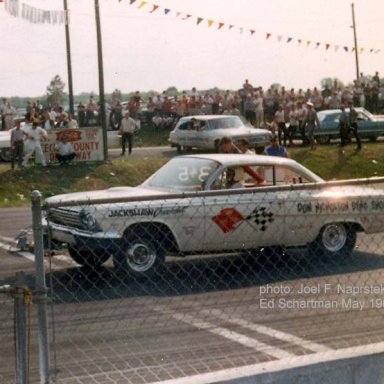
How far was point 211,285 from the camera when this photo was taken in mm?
9516

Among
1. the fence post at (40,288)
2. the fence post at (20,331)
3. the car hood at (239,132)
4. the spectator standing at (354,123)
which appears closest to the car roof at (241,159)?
the fence post at (40,288)

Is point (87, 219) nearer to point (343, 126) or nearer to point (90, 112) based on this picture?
point (343, 126)

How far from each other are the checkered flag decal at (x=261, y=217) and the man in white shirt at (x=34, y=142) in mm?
16984

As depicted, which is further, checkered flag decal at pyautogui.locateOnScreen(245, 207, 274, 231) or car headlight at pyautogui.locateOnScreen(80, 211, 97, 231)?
checkered flag decal at pyautogui.locateOnScreen(245, 207, 274, 231)

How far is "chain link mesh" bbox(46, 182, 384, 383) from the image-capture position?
7.73 m

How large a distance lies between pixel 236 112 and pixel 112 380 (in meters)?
29.5

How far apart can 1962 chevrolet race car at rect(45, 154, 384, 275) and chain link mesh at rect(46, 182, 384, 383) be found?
0.02m

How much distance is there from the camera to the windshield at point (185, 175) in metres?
12.0

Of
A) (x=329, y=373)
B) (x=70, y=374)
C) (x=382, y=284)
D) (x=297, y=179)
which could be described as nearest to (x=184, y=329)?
(x=70, y=374)

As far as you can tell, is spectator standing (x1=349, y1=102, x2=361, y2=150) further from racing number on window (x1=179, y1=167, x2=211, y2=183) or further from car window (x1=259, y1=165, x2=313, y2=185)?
racing number on window (x1=179, y1=167, x2=211, y2=183)

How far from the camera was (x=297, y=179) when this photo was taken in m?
12.7

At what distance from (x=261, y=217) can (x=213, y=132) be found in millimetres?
21930

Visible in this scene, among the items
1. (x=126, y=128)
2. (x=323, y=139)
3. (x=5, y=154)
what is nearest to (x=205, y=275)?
(x=5, y=154)

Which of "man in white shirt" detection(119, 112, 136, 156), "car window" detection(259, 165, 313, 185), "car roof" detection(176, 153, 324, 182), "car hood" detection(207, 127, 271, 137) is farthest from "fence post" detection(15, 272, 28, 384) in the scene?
"car hood" detection(207, 127, 271, 137)
